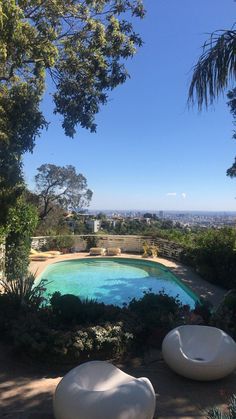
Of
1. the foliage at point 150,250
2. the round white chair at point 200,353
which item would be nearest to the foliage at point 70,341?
the round white chair at point 200,353

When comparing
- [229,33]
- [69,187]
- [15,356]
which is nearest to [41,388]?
[15,356]

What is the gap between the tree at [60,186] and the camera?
116 feet

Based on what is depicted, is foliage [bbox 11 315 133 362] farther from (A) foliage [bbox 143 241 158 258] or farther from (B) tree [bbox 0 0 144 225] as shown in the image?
(A) foliage [bbox 143 241 158 258]

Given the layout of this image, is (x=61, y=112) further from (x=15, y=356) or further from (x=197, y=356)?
(x=197, y=356)

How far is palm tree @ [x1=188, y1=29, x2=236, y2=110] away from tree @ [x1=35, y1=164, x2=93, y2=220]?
29.8m

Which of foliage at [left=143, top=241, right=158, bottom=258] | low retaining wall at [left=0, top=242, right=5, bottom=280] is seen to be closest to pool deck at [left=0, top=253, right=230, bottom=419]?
low retaining wall at [left=0, top=242, right=5, bottom=280]

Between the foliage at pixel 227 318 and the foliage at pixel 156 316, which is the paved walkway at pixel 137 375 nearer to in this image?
the foliage at pixel 156 316

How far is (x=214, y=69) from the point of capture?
459 centimetres

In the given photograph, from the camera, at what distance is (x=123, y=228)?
30.2 meters

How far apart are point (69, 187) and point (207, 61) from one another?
108ft

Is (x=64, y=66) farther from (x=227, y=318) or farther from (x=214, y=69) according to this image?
(x=227, y=318)

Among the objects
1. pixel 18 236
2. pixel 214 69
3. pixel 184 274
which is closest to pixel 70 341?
pixel 214 69

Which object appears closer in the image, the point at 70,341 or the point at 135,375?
the point at 135,375

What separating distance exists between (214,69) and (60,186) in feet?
107
